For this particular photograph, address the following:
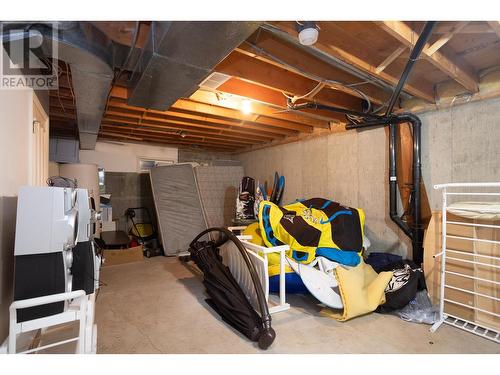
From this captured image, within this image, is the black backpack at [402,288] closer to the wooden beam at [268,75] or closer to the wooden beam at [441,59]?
the wooden beam at [441,59]

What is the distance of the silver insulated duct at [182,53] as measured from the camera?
4.08 feet

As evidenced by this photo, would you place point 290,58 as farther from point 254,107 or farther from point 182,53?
point 254,107

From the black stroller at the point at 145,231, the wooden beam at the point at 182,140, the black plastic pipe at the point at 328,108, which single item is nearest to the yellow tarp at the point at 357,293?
the black plastic pipe at the point at 328,108

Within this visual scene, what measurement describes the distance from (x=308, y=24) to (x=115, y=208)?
499 cm

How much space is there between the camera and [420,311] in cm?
234

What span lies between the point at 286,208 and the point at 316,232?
0.59 m

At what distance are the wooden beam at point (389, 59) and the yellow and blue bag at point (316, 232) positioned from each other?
152 cm

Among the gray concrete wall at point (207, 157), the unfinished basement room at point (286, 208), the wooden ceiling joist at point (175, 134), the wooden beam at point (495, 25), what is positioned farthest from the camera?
the gray concrete wall at point (207, 157)

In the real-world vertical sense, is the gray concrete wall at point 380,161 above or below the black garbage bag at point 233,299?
above

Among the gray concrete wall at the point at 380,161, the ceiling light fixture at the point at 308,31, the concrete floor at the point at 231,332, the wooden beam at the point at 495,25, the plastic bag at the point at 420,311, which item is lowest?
the concrete floor at the point at 231,332

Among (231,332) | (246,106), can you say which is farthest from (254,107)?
(231,332)

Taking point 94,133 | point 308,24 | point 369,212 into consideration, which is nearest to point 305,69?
point 308,24

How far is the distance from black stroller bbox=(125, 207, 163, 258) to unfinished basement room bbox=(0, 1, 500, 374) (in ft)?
1.76

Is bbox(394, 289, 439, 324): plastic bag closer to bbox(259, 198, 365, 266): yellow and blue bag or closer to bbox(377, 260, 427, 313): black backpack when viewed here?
bbox(377, 260, 427, 313): black backpack
